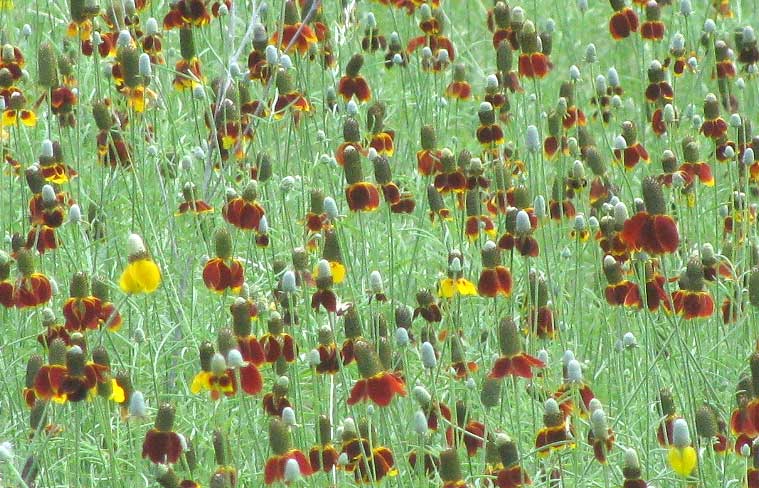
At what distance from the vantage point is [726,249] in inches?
118

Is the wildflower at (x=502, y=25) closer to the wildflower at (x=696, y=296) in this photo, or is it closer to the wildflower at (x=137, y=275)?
the wildflower at (x=696, y=296)

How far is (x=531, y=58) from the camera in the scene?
10.4 ft

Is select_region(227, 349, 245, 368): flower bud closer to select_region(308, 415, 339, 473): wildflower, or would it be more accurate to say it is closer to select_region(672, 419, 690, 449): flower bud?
select_region(308, 415, 339, 473): wildflower

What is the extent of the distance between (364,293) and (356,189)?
59 cm

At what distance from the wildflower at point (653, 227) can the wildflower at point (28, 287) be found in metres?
1.01

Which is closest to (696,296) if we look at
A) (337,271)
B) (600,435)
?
(600,435)

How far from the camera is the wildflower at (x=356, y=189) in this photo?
246 centimetres

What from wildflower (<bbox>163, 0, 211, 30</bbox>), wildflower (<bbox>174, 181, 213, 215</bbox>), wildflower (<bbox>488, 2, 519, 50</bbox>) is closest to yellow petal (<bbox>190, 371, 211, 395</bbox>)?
wildflower (<bbox>174, 181, 213, 215</bbox>)

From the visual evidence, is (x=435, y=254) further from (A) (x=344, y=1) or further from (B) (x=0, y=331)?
(A) (x=344, y=1)

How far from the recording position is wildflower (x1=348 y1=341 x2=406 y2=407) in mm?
1941

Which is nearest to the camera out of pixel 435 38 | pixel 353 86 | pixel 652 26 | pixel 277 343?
pixel 277 343

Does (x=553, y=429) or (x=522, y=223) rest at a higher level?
(x=522, y=223)

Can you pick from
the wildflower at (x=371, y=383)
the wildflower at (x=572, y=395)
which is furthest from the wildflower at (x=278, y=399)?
the wildflower at (x=572, y=395)

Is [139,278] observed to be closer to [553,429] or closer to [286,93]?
[553,429]
